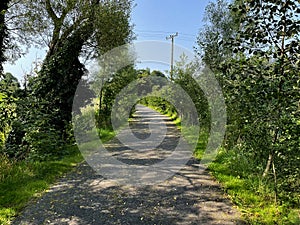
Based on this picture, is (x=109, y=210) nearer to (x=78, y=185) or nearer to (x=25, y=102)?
(x=78, y=185)

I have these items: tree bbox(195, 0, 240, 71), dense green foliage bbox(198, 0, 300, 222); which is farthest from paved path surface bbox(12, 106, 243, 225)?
tree bbox(195, 0, 240, 71)

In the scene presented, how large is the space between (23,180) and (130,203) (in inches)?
92.4

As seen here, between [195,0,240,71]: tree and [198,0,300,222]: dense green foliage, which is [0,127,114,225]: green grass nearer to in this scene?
[198,0,300,222]: dense green foliage

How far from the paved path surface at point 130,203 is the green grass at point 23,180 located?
0.56ft

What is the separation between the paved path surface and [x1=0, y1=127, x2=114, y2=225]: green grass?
0.17 meters

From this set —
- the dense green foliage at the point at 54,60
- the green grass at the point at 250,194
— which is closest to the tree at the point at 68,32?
the dense green foliage at the point at 54,60

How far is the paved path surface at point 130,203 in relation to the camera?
373 cm

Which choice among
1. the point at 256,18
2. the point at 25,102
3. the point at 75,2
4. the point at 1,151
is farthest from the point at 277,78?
the point at 75,2

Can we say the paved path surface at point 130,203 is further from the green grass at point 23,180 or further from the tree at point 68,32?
the tree at point 68,32

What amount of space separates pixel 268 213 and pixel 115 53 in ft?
31.2

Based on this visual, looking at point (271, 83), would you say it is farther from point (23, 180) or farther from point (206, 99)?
point (206, 99)

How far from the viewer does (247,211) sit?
156 inches

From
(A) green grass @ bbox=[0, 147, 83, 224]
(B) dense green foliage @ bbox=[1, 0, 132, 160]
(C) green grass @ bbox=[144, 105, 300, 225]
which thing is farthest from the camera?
(B) dense green foliage @ bbox=[1, 0, 132, 160]

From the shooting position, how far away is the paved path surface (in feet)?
12.2
